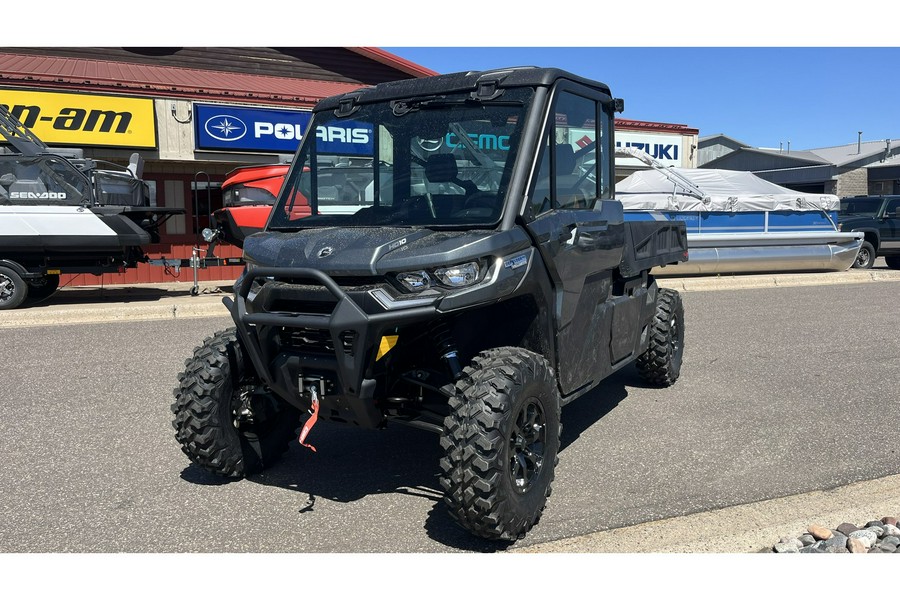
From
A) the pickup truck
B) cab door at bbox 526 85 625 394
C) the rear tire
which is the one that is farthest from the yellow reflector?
the rear tire

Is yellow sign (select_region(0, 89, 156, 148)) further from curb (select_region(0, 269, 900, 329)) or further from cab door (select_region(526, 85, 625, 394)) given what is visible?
cab door (select_region(526, 85, 625, 394))

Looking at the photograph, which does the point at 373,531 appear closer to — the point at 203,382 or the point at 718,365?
the point at 203,382

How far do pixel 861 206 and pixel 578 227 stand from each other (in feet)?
64.9

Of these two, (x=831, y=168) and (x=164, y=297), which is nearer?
(x=164, y=297)

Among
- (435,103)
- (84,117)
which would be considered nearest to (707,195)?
(84,117)

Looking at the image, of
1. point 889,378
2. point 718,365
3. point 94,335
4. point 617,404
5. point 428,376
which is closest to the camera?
point 428,376

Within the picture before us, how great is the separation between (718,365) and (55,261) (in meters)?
10.4

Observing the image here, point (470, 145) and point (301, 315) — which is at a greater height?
point (470, 145)

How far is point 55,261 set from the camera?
40.7ft

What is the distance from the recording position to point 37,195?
1234 cm

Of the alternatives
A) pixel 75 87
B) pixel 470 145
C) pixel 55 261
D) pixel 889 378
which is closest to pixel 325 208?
pixel 470 145

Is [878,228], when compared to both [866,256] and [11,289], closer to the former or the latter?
[866,256]

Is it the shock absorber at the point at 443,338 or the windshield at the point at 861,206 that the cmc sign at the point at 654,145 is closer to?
the windshield at the point at 861,206

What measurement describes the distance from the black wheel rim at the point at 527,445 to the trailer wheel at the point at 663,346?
2798 millimetres
